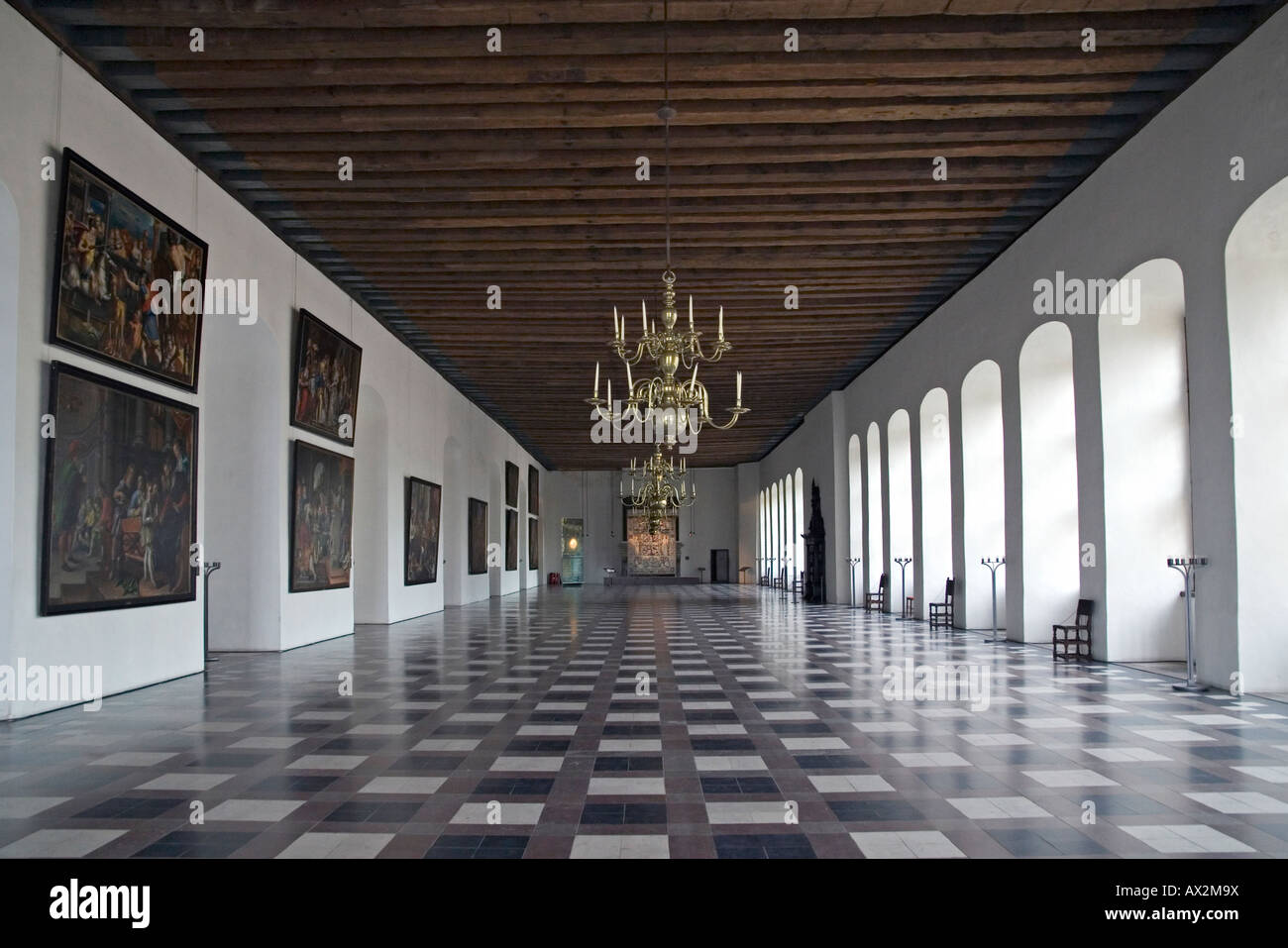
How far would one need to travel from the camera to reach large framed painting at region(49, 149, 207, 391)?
6.93 m

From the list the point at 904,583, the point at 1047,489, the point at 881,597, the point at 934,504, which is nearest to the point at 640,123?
the point at 1047,489

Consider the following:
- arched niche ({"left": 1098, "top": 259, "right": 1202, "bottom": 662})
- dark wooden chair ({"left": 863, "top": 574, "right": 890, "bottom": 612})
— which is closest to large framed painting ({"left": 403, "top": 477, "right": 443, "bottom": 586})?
dark wooden chair ({"left": 863, "top": 574, "right": 890, "bottom": 612})

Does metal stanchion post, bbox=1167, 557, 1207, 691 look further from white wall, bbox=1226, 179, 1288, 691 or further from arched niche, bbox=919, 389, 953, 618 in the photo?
arched niche, bbox=919, 389, 953, 618

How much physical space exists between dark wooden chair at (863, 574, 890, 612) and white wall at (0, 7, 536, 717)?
9029 millimetres

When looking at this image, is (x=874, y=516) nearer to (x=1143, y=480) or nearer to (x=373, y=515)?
(x=1143, y=480)

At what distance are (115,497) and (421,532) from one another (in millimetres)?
9962

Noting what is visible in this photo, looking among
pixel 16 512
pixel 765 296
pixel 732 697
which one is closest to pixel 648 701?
pixel 732 697

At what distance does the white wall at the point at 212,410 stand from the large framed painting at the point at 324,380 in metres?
0.24

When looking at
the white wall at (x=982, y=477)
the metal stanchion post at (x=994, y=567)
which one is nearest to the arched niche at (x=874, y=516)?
the white wall at (x=982, y=477)

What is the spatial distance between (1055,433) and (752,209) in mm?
4986

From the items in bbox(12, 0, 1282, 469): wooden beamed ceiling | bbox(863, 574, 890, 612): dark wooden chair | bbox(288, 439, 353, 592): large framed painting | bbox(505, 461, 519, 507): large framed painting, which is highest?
bbox(12, 0, 1282, 469): wooden beamed ceiling

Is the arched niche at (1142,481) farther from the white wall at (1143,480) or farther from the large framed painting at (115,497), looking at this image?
the large framed painting at (115,497)

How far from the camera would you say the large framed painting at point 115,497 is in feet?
22.4
